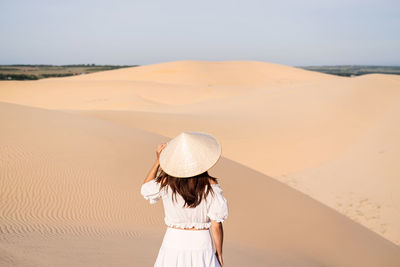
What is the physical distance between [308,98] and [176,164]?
808 inches

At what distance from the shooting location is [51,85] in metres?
41.3

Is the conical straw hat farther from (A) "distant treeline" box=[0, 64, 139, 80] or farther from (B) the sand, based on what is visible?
(A) "distant treeline" box=[0, 64, 139, 80]

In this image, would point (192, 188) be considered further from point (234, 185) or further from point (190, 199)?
point (234, 185)

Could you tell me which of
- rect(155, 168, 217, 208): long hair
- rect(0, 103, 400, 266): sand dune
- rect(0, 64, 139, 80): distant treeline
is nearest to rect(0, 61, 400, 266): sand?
rect(0, 103, 400, 266): sand dune

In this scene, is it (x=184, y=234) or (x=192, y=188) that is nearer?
(x=192, y=188)

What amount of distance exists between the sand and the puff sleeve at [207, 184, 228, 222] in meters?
2.15

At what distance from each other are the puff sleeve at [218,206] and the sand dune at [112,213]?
215cm

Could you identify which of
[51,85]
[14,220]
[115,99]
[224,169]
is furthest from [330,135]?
[51,85]

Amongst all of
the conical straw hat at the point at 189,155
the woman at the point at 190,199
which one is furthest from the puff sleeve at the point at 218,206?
the conical straw hat at the point at 189,155

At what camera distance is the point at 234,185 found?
809 centimetres

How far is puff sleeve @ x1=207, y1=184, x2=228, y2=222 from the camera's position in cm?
243

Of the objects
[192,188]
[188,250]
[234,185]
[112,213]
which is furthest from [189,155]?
[234,185]

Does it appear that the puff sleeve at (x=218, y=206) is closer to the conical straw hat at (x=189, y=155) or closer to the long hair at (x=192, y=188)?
the long hair at (x=192, y=188)

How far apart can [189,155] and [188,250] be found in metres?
0.66
